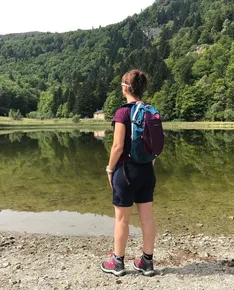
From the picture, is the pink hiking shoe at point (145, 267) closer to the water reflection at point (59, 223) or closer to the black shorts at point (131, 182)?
the black shorts at point (131, 182)

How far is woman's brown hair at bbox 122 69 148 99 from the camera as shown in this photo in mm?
6164

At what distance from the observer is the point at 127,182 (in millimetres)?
5973

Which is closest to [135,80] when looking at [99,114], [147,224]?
[147,224]

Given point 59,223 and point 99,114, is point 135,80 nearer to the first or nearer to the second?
point 59,223

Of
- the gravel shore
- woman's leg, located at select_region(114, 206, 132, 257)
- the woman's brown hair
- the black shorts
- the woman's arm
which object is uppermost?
the woman's brown hair

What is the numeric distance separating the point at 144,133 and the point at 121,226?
68.3 inches

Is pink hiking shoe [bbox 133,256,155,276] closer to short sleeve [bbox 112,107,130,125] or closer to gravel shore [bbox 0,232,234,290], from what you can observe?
gravel shore [bbox 0,232,234,290]

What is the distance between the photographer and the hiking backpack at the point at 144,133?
585 cm

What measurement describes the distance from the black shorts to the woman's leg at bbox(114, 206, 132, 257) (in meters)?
0.14

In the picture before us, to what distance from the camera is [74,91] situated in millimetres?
181875

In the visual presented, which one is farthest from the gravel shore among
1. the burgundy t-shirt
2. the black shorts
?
the burgundy t-shirt

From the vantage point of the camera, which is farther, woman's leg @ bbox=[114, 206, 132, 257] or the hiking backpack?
woman's leg @ bbox=[114, 206, 132, 257]

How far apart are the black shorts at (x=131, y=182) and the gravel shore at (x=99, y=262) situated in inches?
54.7

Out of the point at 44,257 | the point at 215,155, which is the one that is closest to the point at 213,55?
the point at 215,155
